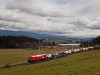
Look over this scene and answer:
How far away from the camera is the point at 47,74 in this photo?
1534 inches

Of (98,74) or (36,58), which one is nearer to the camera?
(98,74)

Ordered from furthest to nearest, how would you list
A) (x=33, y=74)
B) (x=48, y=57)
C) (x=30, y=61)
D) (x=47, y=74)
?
(x=48, y=57) → (x=30, y=61) → (x=33, y=74) → (x=47, y=74)

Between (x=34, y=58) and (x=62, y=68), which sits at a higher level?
(x=62, y=68)

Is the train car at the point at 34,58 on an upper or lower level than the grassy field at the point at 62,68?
lower

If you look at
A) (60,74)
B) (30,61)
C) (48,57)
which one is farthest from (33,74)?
(48,57)

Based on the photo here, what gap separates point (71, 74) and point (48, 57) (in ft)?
252

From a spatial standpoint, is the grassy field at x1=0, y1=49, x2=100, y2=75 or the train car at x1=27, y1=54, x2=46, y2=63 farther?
the train car at x1=27, y1=54, x2=46, y2=63

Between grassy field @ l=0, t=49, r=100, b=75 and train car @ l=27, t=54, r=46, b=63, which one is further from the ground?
grassy field @ l=0, t=49, r=100, b=75

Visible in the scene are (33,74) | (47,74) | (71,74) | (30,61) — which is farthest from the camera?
(30,61)

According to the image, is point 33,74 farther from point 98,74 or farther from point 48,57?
point 48,57

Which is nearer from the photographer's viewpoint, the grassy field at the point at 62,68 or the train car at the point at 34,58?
the grassy field at the point at 62,68

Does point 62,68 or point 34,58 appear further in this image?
point 34,58

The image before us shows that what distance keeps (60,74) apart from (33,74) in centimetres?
707

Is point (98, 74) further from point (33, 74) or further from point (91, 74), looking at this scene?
point (33, 74)
